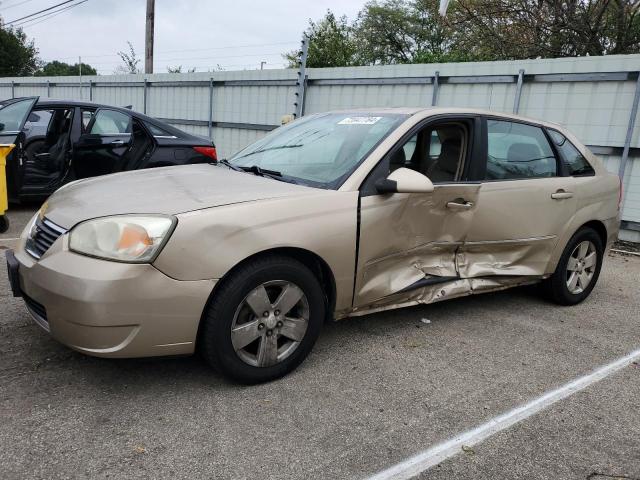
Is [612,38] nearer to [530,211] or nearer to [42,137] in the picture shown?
[530,211]

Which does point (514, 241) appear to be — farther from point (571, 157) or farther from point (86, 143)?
point (86, 143)

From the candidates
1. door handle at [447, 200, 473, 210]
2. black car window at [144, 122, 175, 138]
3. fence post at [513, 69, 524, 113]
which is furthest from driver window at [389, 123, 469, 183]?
fence post at [513, 69, 524, 113]

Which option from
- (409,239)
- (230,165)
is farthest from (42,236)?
(409,239)

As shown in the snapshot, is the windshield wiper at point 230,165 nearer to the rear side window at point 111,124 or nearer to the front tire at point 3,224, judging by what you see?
the front tire at point 3,224

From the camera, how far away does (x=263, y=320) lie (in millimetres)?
2775

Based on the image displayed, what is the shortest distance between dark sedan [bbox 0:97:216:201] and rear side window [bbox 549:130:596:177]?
4431 mm

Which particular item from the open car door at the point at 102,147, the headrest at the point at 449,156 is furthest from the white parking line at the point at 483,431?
the open car door at the point at 102,147

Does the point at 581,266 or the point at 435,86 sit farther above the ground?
the point at 435,86

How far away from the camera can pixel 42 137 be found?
6.82 meters

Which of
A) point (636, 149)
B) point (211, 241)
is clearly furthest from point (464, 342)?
point (636, 149)

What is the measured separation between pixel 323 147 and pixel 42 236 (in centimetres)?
175

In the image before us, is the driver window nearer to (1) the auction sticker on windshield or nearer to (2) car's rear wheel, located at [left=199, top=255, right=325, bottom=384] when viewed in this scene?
(1) the auction sticker on windshield

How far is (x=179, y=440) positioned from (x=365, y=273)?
1.38m

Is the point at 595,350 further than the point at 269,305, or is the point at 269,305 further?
the point at 595,350
